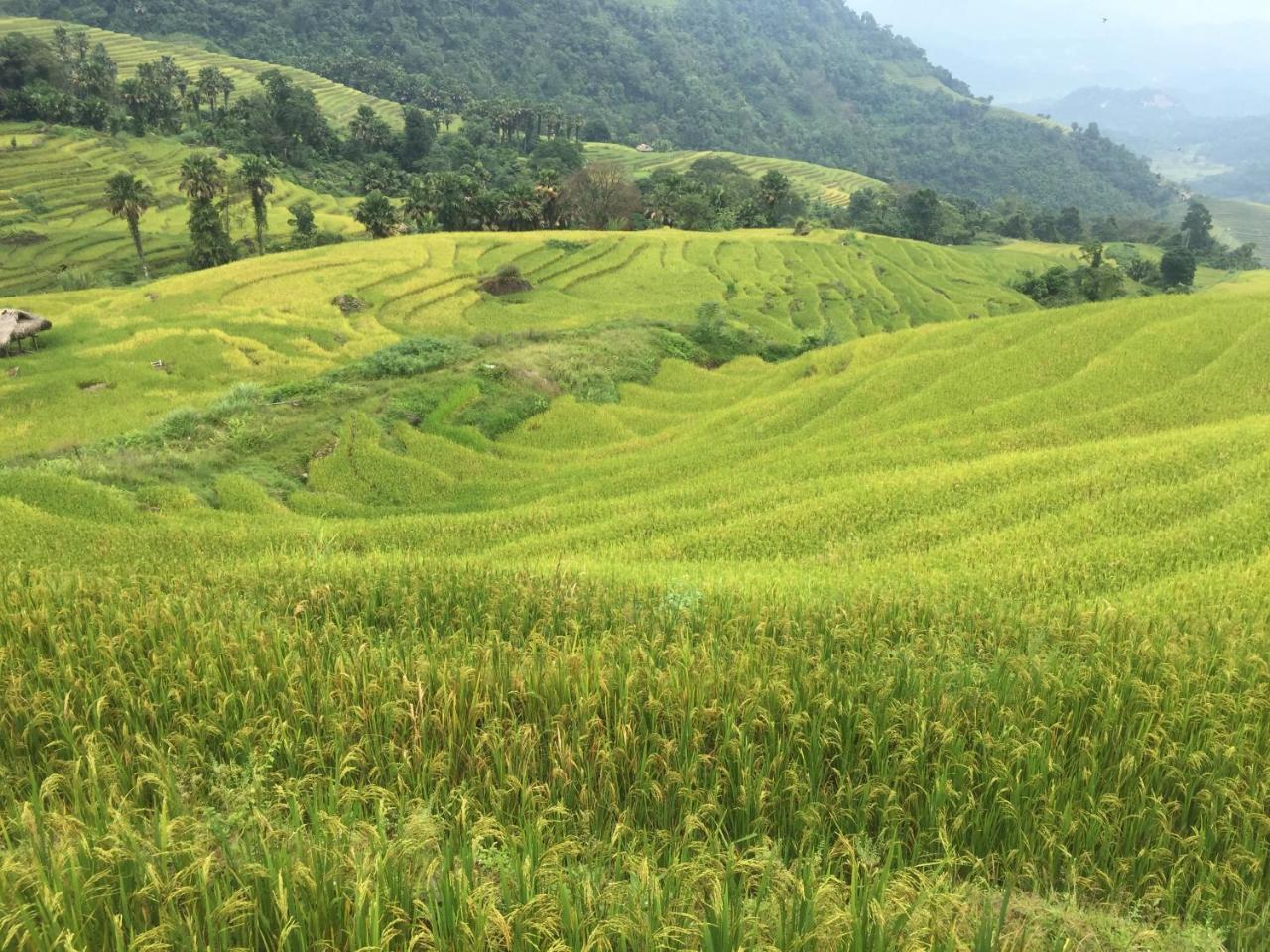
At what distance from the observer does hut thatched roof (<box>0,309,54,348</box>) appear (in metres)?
29.1

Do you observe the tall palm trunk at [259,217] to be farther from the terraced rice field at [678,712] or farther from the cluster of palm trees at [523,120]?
the cluster of palm trees at [523,120]

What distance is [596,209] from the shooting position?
6906cm

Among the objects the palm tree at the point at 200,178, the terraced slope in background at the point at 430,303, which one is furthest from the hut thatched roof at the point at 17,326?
the palm tree at the point at 200,178

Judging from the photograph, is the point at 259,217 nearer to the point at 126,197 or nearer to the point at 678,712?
the point at 126,197

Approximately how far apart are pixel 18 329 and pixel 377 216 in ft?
100

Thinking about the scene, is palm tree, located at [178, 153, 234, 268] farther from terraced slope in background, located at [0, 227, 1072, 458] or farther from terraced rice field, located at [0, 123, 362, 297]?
terraced slope in background, located at [0, 227, 1072, 458]

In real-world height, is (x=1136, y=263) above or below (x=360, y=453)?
above

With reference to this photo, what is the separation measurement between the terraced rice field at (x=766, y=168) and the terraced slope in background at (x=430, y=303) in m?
62.4

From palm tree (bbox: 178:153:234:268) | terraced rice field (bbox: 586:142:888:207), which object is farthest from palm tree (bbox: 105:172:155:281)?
terraced rice field (bbox: 586:142:888:207)

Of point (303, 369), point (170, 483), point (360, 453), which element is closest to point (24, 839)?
point (170, 483)

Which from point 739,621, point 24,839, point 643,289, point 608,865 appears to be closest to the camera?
point 24,839

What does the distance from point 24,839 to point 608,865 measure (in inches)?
107

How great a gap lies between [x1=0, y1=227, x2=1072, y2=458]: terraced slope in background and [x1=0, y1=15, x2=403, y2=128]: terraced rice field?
77.5 metres

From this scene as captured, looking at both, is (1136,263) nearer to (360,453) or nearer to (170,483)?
(360,453)
